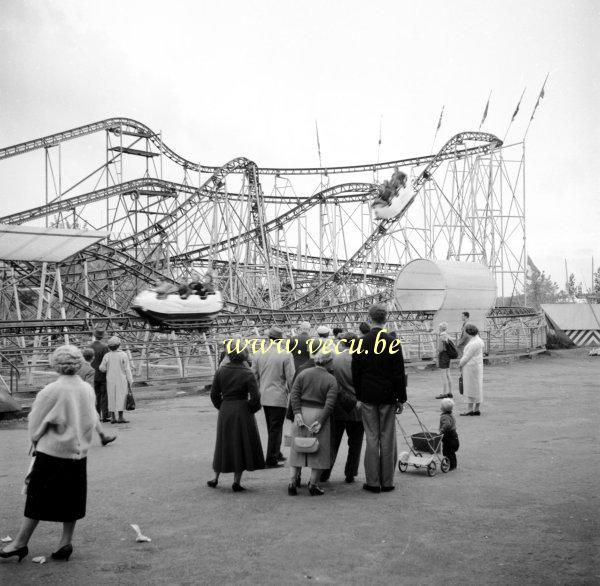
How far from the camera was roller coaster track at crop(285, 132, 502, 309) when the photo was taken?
2780cm

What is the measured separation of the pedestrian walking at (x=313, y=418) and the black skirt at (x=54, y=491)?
2260mm

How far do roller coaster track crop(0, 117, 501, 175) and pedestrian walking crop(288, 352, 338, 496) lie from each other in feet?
74.1

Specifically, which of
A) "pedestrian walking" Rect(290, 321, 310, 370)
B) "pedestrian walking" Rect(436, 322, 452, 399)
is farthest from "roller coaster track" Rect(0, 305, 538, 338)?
"pedestrian walking" Rect(290, 321, 310, 370)

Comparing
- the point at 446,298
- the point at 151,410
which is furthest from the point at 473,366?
the point at 446,298

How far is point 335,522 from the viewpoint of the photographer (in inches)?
210

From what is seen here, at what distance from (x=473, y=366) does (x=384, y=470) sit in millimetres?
4821

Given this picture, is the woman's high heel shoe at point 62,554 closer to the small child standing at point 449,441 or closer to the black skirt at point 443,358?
the small child standing at point 449,441

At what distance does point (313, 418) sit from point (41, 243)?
1335cm

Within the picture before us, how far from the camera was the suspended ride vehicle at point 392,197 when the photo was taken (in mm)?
26484

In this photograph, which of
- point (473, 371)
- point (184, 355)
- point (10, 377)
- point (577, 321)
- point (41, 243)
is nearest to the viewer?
point (473, 371)

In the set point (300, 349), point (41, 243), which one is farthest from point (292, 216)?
point (300, 349)

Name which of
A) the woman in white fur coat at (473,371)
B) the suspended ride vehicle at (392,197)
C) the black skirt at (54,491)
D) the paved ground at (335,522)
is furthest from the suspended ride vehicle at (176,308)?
the suspended ride vehicle at (392,197)

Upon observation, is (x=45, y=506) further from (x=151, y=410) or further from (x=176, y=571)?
(x=151, y=410)

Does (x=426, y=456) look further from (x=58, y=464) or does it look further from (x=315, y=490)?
(x=58, y=464)
